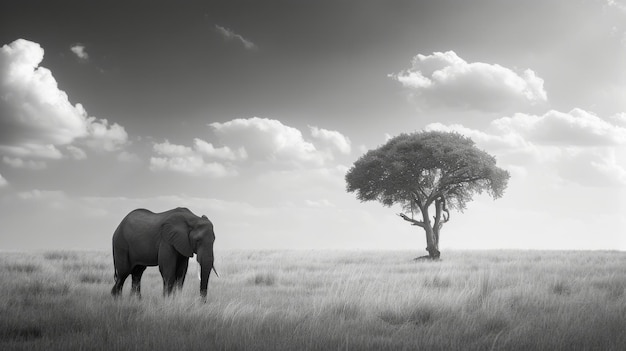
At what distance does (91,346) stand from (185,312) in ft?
7.20

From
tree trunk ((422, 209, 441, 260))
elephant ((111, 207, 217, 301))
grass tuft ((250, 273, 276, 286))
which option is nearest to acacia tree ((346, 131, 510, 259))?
tree trunk ((422, 209, 441, 260))

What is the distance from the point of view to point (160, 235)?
10820 mm

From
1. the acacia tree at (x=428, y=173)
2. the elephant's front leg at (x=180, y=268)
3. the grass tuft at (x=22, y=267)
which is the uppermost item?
the acacia tree at (x=428, y=173)

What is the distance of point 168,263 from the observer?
1055cm

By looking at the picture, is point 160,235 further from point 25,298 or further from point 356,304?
point 356,304

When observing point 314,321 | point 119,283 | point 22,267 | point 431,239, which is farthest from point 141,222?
point 431,239

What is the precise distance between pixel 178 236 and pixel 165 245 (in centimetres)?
39

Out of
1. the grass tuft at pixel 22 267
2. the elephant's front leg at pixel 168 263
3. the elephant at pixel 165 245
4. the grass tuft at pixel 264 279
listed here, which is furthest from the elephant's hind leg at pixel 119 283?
the grass tuft at pixel 22 267

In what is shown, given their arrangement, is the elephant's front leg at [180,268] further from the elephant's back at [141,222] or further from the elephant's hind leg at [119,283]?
the elephant's hind leg at [119,283]

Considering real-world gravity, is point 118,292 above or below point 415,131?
below

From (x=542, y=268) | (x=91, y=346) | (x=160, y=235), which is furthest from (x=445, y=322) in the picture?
(x=542, y=268)

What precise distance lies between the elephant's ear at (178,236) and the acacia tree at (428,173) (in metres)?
20.3

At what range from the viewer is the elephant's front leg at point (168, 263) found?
1044 centimetres

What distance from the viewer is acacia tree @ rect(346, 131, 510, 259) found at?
96.5 ft
